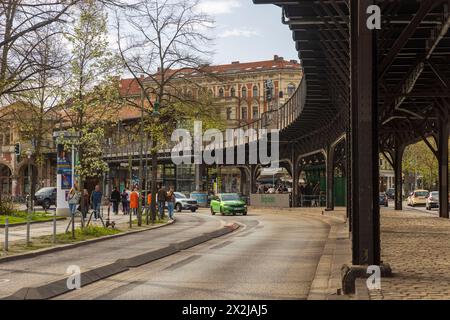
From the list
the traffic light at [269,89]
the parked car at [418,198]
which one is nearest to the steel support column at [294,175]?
the traffic light at [269,89]

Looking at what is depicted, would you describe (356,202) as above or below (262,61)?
below

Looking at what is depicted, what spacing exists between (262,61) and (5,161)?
5451cm

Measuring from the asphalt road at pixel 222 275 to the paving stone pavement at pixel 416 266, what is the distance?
5.05 ft

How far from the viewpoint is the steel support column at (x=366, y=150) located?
10109mm

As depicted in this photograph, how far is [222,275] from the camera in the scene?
12.2 m

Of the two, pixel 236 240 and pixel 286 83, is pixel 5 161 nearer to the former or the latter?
pixel 286 83

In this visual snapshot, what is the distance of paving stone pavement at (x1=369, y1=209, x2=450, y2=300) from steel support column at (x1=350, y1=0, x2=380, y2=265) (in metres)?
0.64

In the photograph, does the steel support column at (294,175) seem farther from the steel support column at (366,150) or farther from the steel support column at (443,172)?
the steel support column at (366,150)

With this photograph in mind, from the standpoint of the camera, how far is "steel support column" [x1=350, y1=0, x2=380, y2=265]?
1011 cm

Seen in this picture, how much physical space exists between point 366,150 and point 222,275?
3.90 m

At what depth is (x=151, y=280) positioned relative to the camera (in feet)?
37.8

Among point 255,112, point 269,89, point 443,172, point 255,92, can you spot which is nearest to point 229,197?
point 443,172

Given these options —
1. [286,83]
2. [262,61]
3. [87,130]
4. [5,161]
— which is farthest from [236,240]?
[262,61]

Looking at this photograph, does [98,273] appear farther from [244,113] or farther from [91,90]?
[244,113]
